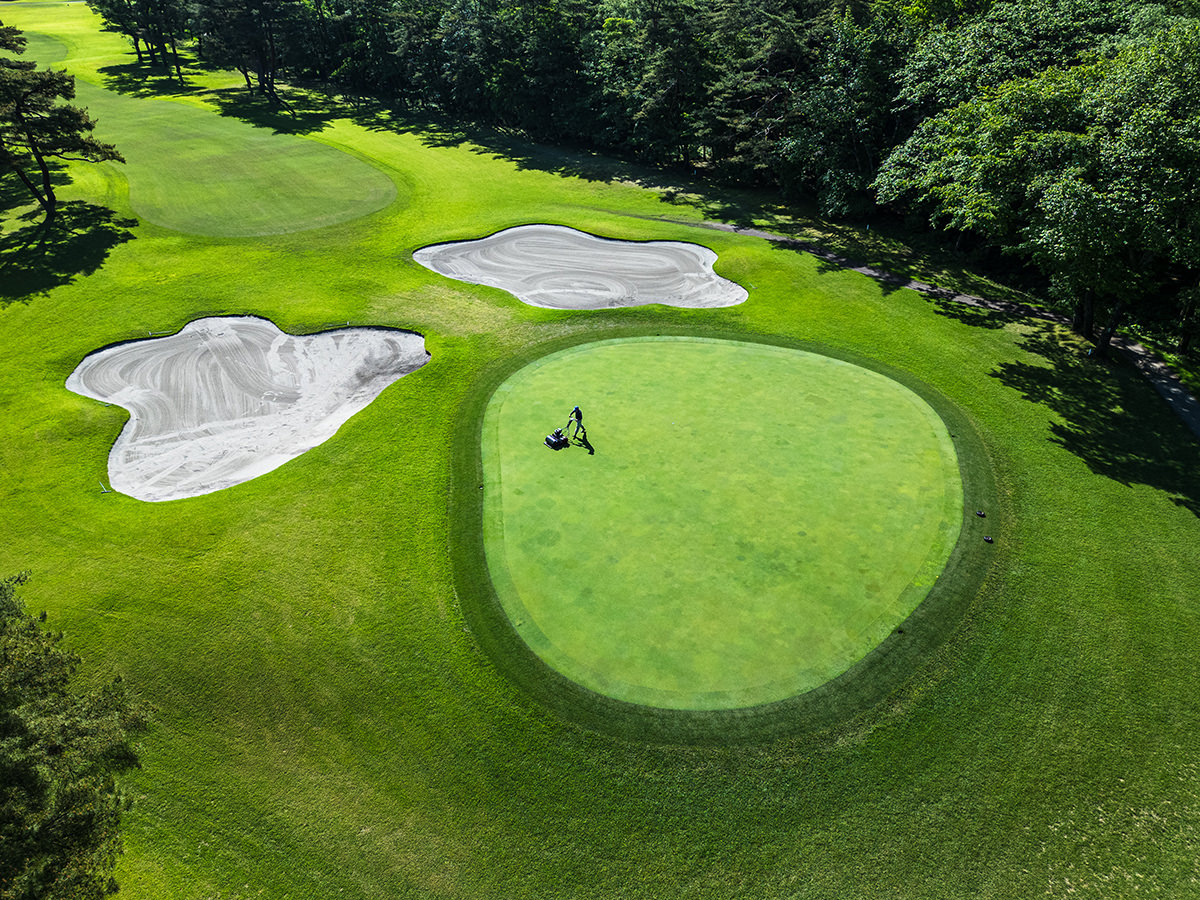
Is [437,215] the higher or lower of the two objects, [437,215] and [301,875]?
the higher

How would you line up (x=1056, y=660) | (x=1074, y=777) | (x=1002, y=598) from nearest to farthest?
(x=1074, y=777)
(x=1056, y=660)
(x=1002, y=598)

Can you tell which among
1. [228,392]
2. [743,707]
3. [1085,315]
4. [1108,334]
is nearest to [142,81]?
[228,392]

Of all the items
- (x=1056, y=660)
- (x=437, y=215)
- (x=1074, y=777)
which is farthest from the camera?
(x=437, y=215)

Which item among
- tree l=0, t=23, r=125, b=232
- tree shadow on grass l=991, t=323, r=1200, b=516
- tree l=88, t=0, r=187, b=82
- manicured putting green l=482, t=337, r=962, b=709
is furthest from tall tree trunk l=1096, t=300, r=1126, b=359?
tree l=88, t=0, r=187, b=82

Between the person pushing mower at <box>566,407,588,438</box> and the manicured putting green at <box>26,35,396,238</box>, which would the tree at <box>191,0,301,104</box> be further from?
the person pushing mower at <box>566,407,588,438</box>

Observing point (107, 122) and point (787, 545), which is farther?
point (107, 122)

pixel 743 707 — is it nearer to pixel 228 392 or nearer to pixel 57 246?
pixel 228 392

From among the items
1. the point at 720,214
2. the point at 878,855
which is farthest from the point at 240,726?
the point at 720,214

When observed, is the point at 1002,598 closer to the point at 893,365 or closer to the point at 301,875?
the point at 893,365
